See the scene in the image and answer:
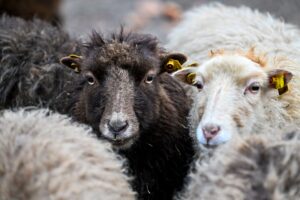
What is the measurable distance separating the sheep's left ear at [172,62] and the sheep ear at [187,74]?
8 centimetres

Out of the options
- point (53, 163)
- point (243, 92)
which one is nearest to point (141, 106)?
point (243, 92)

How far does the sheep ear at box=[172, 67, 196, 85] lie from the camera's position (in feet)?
17.5

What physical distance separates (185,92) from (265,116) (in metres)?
0.77

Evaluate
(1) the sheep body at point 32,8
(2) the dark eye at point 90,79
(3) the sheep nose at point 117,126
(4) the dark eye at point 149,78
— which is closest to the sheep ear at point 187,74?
(4) the dark eye at point 149,78

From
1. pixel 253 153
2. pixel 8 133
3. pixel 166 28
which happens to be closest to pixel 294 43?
pixel 253 153

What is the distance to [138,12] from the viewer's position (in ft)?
42.7

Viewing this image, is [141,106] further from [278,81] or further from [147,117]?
[278,81]

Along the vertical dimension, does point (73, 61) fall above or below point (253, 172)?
above

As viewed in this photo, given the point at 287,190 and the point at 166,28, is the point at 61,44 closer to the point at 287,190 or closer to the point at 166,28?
the point at 287,190

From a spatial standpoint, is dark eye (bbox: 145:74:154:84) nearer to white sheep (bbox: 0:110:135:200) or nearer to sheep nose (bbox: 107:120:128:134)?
sheep nose (bbox: 107:120:128:134)

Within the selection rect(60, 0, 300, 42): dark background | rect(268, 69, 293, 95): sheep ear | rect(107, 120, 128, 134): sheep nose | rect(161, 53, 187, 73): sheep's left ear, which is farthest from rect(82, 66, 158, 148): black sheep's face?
rect(60, 0, 300, 42): dark background

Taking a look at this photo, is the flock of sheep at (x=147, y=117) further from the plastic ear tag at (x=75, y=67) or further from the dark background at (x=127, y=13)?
the dark background at (x=127, y=13)

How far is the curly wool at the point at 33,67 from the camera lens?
5.95 m

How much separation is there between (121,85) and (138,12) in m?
8.23
